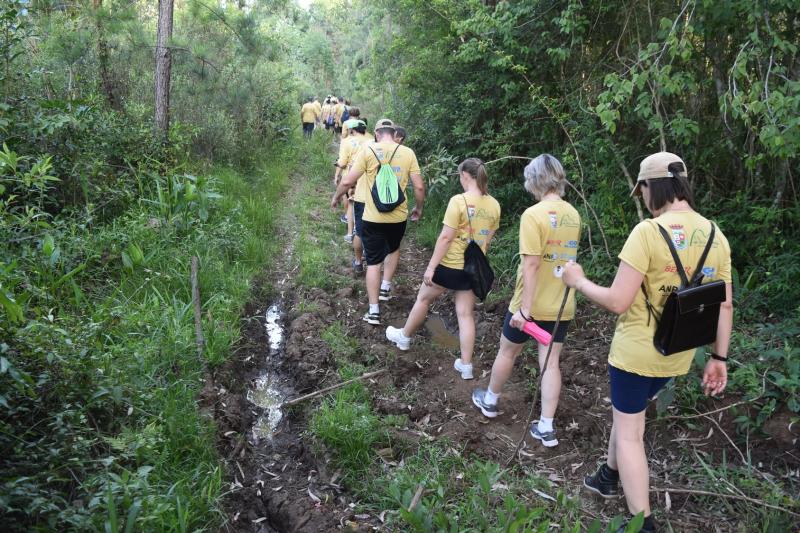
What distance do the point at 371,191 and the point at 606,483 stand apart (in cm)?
355

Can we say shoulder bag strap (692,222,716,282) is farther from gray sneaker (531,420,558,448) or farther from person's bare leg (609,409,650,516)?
gray sneaker (531,420,558,448)

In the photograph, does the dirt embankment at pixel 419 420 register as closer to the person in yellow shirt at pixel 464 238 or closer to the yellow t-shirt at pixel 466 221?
the person in yellow shirt at pixel 464 238

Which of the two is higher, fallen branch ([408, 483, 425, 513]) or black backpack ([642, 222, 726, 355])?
black backpack ([642, 222, 726, 355])

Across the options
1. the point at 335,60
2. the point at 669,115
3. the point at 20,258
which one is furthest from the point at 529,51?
the point at 335,60

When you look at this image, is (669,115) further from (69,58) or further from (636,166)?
(69,58)

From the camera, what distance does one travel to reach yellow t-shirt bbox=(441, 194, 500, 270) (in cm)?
452

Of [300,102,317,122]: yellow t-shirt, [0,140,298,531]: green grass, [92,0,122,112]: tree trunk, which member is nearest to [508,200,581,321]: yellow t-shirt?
[0,140,298,531]: green grass

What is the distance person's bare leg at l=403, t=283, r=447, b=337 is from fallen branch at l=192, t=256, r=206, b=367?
6.18ft

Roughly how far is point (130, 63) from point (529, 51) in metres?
6.43

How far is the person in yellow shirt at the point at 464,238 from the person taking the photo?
178 inches

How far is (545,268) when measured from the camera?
379 centimetres

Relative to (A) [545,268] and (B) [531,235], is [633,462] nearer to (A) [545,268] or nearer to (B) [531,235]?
(A) [545,268]

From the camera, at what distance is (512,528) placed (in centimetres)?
251

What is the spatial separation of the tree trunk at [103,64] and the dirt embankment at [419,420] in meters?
4.83
